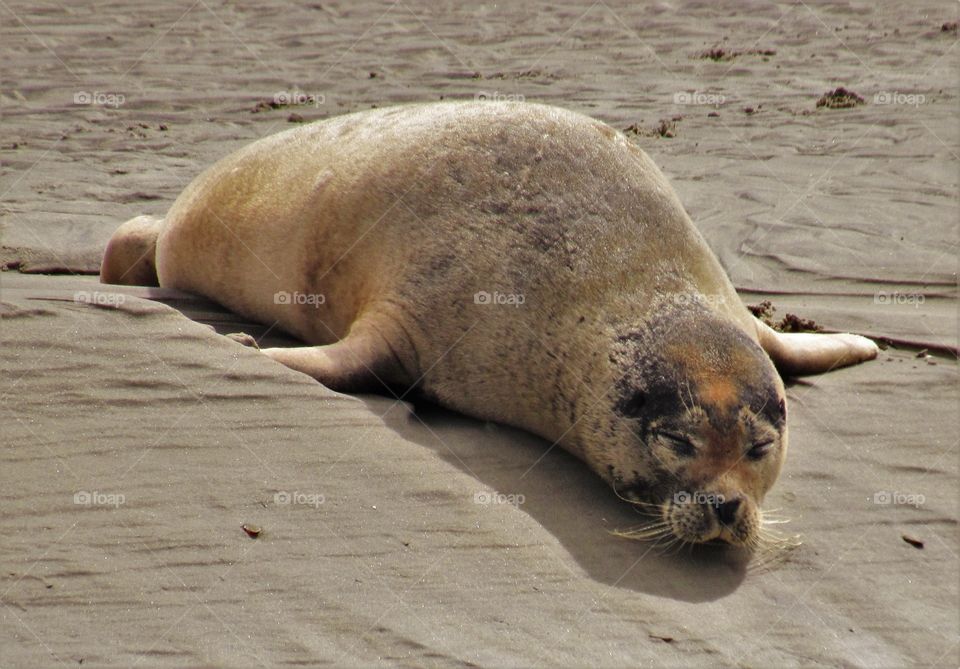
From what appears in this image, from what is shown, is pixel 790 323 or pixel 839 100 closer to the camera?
pixel 790 323

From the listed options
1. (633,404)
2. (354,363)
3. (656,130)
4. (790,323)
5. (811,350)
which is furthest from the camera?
(656,130)

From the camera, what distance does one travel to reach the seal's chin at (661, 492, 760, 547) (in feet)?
13.4

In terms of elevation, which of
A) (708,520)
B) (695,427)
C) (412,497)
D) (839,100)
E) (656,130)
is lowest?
(839,100)

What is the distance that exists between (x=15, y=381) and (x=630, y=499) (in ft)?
7.52

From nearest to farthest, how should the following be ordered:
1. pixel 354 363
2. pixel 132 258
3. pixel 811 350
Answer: pixel 354 363
pixel 811 350
pixel 132 258

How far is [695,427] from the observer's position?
4.16m

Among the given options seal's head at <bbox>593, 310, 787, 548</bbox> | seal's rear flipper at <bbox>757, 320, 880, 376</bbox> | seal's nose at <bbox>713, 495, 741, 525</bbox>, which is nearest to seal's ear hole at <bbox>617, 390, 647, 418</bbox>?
seal's head at <bbox>593, 310, 787, 548</bbox>

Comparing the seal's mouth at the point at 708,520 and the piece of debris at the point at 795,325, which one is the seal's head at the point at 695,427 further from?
the piece of debris at the point at 795,325

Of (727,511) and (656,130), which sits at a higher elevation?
Result: (727,511)

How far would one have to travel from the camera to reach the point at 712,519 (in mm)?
4098

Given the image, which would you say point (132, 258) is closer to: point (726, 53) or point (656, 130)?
point (656, 130)

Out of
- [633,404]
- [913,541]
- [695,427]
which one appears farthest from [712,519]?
[913,541]

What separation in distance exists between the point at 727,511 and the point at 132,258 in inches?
155

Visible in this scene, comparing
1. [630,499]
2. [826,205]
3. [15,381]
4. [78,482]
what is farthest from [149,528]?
[826,205]
